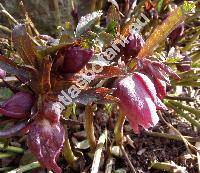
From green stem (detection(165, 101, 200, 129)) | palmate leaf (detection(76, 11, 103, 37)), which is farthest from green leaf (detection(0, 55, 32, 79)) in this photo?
green stem (detection(165, 101, 200, 129))

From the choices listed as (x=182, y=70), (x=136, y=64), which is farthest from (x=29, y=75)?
(x=182, y=70)

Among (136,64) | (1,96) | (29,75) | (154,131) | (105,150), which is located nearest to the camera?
(29,75)

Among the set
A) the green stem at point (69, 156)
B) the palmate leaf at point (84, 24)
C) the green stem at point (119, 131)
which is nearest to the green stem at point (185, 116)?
the green stem at point (119, 131)

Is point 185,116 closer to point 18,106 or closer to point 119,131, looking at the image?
point 119,131

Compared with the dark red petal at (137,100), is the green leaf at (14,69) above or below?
above

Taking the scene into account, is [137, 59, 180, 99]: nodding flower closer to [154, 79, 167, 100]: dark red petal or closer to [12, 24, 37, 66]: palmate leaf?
[154, 79, 167, 100]: dark red petal

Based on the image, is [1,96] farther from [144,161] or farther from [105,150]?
[144,161]

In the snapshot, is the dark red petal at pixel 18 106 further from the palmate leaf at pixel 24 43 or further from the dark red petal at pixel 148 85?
the dark red petal at pixel 148 85
